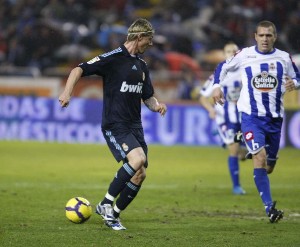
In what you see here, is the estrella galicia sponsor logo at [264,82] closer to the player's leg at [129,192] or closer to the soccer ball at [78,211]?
the player's leg at [129,192]

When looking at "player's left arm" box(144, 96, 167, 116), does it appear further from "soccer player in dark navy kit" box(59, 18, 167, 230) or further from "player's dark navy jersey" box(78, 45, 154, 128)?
"player's dark navy jersey" box(78, 45, 154, 128)

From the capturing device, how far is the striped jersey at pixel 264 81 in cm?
976

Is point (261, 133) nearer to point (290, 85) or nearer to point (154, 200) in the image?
point (290, 85)

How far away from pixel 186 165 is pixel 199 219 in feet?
24.1

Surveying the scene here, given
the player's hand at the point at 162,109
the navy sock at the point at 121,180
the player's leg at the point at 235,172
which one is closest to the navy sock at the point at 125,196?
the navy sock at the point at 121,180

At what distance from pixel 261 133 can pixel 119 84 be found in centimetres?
196

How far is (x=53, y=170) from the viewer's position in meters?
15.7

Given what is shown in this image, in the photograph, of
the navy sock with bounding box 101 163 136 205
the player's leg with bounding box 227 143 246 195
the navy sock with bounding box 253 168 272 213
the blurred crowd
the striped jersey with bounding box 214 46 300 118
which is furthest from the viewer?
the blurred crowd

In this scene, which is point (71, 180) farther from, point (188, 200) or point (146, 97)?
point (146, 97)

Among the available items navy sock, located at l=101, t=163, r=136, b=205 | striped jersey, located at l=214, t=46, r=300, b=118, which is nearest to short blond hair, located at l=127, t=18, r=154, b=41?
navy sock, located at l=101, t=163, r=136, b=205

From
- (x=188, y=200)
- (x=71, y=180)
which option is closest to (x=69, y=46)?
(x=71, y=180)

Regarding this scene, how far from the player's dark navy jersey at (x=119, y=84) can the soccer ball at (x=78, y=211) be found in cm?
89

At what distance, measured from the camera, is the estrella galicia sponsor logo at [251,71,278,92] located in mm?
9773

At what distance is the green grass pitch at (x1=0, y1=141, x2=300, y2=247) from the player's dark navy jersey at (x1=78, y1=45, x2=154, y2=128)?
121 cm
